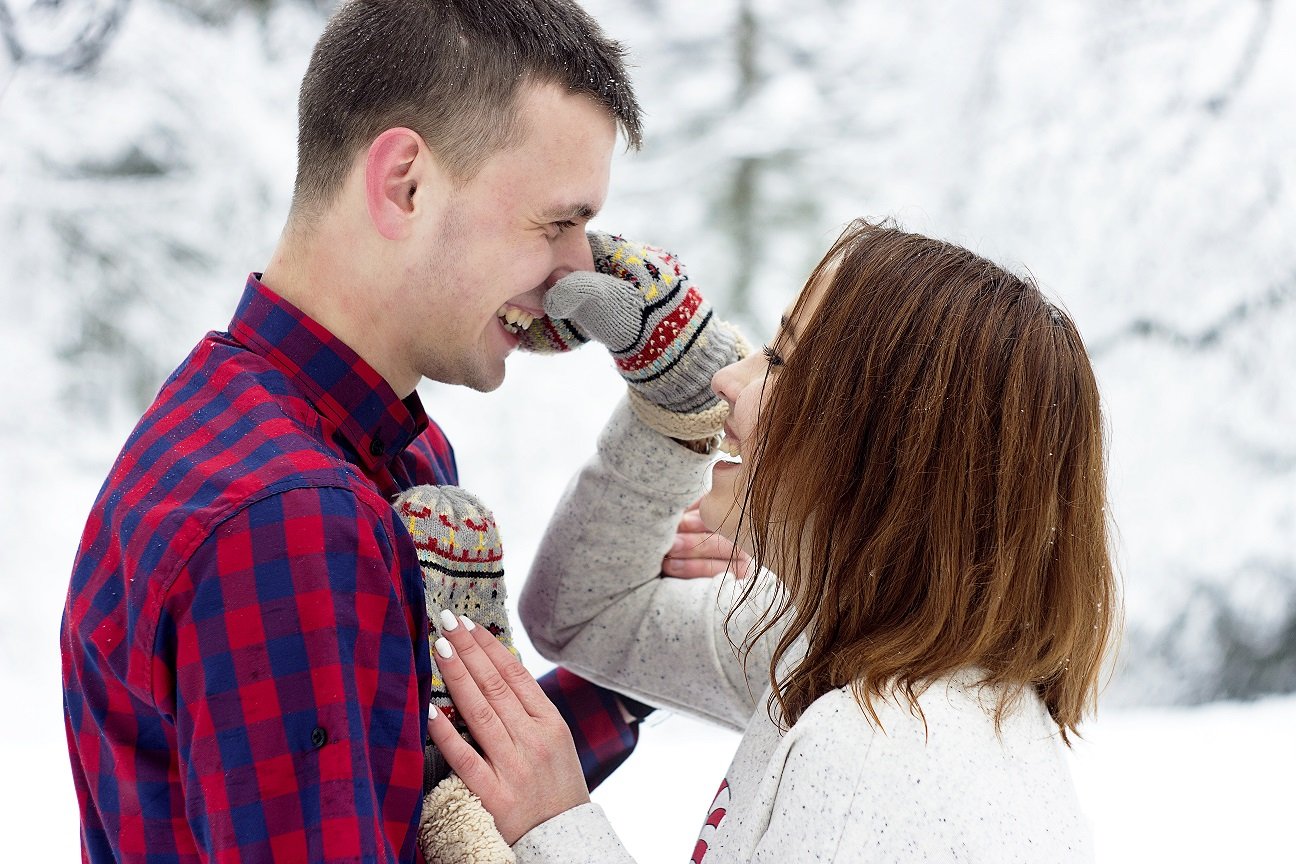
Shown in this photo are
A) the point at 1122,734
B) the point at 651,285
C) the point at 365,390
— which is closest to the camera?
the point at 365,390

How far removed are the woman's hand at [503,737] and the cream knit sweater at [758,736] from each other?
3 cm

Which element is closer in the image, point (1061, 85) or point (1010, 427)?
point (1010, 427)

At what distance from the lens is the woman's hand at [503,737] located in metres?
1.09

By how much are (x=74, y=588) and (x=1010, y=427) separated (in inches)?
32.0

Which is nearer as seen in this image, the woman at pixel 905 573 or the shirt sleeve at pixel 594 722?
the woman at pixel 905 573

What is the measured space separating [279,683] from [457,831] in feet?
0.84

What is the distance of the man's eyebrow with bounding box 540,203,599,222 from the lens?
1220 millimetres

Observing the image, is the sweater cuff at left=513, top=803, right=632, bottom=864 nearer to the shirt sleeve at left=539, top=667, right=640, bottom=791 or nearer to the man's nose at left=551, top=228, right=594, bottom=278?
the shirt sleeve at left=539, top=667, right=640, bottom=791

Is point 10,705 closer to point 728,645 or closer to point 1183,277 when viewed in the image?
point 728,645

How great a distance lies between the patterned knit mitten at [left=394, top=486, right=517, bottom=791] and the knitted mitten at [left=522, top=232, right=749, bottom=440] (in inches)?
11.6

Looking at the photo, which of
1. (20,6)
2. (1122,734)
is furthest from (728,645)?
(20,6)

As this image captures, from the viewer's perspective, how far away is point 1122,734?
2777 mm

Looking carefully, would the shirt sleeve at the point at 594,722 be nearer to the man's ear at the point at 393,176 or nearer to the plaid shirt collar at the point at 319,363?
the plaid shirt collar at the point at 319,363

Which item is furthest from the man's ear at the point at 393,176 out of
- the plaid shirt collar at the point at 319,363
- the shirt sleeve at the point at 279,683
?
the shirt sleeve at the point at 279,683
